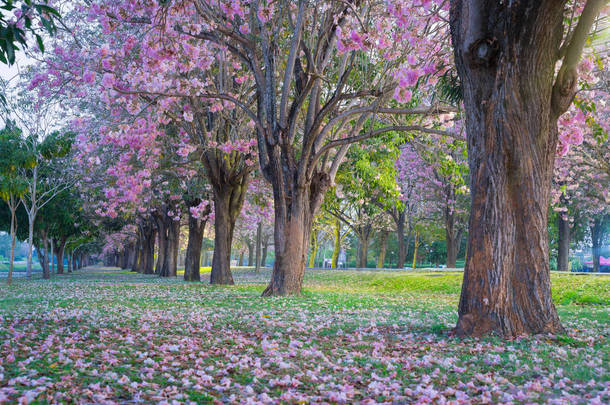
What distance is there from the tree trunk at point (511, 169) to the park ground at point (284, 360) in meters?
0.53

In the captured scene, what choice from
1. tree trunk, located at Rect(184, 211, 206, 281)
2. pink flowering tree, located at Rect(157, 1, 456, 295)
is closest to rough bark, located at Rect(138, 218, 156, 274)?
tree trunk, located at Rect(184, 211, 206, 281)

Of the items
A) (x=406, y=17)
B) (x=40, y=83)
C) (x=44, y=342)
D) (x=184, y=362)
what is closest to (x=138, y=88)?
(x=40, y=83)

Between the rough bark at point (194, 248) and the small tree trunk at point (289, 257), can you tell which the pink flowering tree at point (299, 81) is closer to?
the small tree trunk at point (289, 257)

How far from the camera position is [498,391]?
4.32 meters

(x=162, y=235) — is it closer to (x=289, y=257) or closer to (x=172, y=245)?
(x=172, y=245)

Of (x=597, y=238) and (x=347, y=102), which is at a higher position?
(x=347, y=102)

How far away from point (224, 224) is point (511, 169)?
600 inches

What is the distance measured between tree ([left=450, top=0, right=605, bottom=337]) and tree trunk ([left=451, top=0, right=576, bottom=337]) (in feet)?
0.04

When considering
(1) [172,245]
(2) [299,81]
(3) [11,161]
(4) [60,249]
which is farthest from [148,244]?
(2) [299,81]

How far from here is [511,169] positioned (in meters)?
6.81

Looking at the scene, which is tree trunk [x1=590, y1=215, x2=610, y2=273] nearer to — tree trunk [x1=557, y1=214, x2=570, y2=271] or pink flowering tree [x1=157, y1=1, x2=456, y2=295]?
tree trunk [x1=557, y1=214, x2=570, y2=271]

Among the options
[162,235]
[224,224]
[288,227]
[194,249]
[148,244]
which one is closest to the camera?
[288,227]

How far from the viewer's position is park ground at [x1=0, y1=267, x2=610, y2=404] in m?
4.18

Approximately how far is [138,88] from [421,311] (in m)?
9.27
